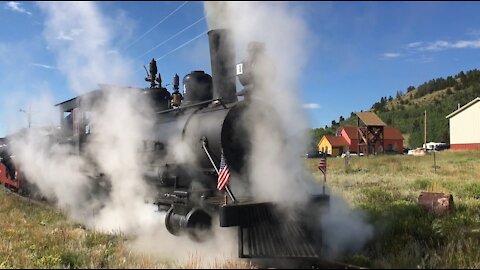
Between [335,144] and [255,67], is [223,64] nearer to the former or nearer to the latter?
[255,67]

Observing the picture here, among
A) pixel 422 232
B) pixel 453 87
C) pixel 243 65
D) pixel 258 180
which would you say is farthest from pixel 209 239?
pixel 453 87

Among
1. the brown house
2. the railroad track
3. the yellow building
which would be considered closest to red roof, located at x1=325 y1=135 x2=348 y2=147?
the yellow building

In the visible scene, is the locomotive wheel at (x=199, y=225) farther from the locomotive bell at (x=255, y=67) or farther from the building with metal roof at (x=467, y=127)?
the building with metal roof at (x=467, y=127)

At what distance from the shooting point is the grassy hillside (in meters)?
84.0

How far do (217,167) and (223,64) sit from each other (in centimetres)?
169

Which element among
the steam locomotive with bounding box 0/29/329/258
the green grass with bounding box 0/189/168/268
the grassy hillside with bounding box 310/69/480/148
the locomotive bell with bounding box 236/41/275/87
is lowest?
the green grass with bounding box 0/189/168/268

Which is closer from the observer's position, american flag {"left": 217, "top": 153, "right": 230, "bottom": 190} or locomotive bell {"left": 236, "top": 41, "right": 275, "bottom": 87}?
locomotive bell {"left": 236, "top": 41, "right": 275, "bottom": 87}

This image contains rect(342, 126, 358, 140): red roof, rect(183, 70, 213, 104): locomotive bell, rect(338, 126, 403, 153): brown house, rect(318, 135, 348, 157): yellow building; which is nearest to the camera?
rect(183, 70, 213, 104): locomotive bell

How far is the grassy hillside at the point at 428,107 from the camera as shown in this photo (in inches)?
3307

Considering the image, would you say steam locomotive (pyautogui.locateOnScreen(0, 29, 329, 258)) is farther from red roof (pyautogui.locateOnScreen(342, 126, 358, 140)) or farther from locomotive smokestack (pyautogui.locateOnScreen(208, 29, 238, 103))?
red roof (pyautogui.locateOnScreen(342, 126, 358, 140))

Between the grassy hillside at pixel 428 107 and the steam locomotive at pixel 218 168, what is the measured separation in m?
64.3

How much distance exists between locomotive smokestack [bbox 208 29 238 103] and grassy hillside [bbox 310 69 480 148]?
2552 inches

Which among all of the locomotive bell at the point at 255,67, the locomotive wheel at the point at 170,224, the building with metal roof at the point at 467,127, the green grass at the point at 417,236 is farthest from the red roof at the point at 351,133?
the locomotive bell at the point at 255,67

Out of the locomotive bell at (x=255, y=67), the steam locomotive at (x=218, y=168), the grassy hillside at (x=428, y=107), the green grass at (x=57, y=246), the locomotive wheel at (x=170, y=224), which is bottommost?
the green grass at (x=57, y=246)
